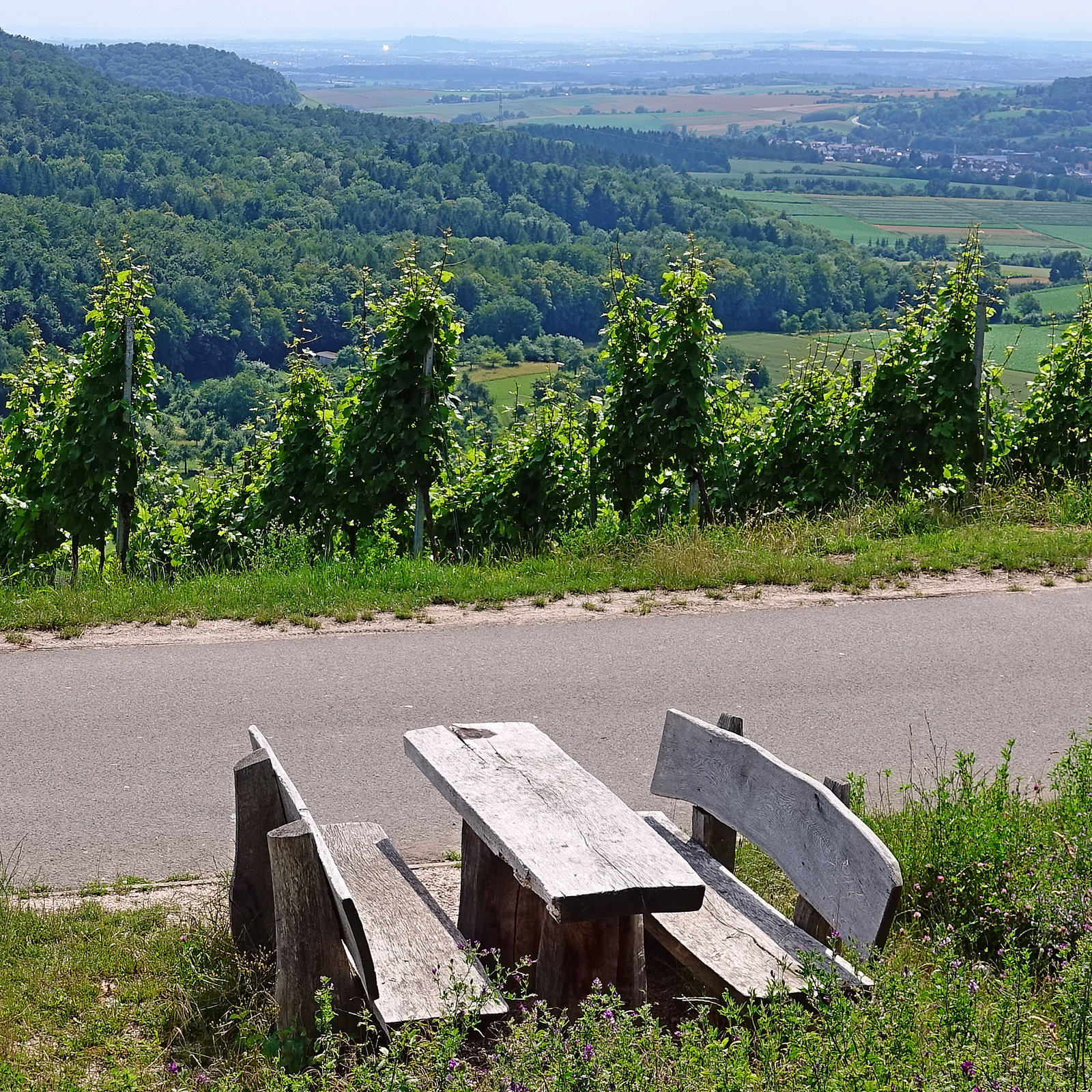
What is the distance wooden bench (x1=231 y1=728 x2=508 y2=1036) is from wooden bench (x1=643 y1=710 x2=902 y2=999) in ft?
2.34

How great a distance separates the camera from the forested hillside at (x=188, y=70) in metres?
145

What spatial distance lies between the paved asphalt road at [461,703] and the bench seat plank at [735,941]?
139 centimetres

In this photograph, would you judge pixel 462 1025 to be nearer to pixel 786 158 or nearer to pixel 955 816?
pixel 955 816

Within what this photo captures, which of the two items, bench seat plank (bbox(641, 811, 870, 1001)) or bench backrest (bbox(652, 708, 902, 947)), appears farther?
bench seat plank (bbox(641, 811, 870, 1001))

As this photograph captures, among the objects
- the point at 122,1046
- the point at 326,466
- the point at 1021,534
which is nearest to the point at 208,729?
the point at 122,1046

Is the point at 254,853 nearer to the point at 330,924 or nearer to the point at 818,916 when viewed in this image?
the point at 330,924

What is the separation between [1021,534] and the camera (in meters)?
9.66

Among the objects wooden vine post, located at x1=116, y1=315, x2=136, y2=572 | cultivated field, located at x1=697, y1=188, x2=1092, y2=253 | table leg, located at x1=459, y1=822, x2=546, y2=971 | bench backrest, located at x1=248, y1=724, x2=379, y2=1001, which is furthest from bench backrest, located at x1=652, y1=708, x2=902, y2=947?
cultivated field, located at x1=697, y1=188, x2=1092, y2=253

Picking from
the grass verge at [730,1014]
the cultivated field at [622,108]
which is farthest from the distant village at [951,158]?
the grass verge at [730,1014]

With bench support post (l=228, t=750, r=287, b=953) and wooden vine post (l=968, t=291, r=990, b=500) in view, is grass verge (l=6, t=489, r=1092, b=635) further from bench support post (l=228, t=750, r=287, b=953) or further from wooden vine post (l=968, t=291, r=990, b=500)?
bench support post (l=228, t=750, r=287, b=953)

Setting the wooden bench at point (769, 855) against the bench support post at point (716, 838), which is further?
the bench support post at point (716, 838)

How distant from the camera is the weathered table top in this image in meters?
3.28

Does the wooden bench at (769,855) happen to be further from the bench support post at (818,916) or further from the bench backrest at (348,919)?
the bench backrest at (348,919)

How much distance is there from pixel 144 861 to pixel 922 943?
3.00 m
